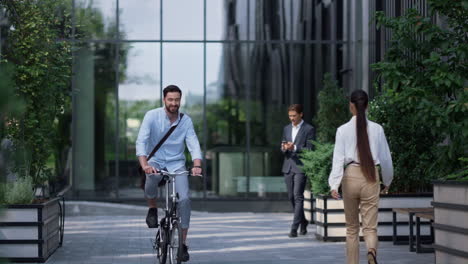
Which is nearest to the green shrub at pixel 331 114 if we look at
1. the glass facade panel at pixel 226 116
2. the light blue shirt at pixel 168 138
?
the glass facade panel at pixel 226 116

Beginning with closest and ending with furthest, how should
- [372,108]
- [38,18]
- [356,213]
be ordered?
[356,213], [38,18], [372,108]

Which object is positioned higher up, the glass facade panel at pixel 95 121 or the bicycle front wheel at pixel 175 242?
the glass facade panel at pixel 95 121

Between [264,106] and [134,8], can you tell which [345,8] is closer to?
[264,106]

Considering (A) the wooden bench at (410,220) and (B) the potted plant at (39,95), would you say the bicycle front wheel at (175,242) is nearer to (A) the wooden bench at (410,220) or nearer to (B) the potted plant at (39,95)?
(B) the potted plant at (39,95)

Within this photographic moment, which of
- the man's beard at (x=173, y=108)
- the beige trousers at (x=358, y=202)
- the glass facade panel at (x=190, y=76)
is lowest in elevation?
the beige trousers at (x=358, y=202)

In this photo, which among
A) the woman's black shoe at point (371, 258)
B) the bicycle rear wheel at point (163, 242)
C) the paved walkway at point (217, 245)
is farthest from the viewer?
the paved walkway at point (217, 245)

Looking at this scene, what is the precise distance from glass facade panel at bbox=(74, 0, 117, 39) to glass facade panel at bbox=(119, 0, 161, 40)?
0.70 feet

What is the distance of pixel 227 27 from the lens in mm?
19625

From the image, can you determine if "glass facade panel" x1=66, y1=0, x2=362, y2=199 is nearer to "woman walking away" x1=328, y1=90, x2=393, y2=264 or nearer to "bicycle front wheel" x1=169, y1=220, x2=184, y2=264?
"bicycle front wheel" x1=169, y1=220, x2=184, y2=264

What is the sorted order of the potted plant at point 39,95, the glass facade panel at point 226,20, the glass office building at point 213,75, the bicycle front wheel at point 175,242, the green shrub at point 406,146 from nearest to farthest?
the bicycle front wheel at point 175,242, the potted plant at point 39,95, the green shrub at point 406,146, the glass office building at point 213,75, the glass facade panel at point 226,20

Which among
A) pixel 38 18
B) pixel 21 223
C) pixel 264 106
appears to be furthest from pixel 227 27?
pixel 21 223

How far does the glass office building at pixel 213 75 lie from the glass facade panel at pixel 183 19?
0.02 metres

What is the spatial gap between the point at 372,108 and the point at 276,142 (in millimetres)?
6966

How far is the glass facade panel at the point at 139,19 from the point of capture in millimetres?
19312
